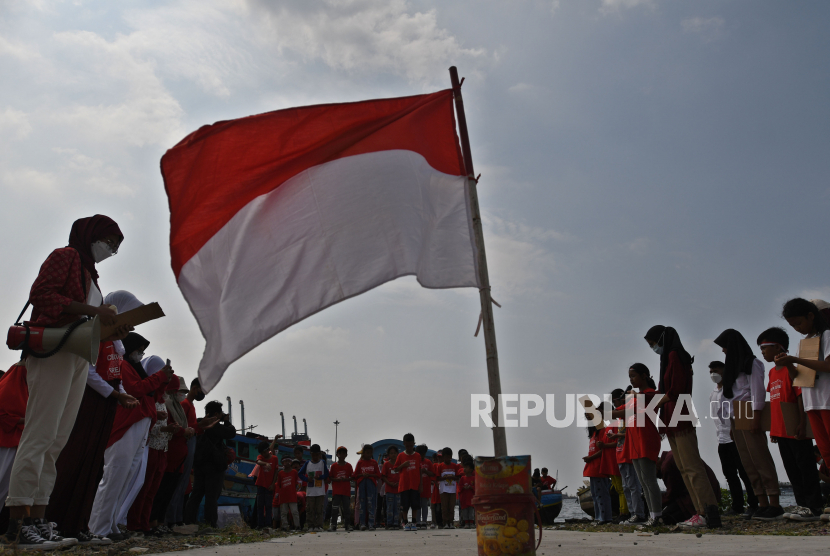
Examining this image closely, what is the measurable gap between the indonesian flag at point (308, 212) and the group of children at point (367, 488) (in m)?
8.99

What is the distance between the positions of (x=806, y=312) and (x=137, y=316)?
601 cm

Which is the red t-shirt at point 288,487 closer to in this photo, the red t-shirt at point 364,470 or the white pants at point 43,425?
the red t-shirt at point 364,470

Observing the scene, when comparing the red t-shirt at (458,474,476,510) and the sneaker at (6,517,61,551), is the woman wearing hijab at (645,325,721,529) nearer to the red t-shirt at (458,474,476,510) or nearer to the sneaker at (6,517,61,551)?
the sneaker at (6,517,61,551)

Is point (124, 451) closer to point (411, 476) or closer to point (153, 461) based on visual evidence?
point (153, 461)

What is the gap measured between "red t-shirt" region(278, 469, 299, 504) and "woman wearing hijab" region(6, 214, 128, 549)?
9375mm

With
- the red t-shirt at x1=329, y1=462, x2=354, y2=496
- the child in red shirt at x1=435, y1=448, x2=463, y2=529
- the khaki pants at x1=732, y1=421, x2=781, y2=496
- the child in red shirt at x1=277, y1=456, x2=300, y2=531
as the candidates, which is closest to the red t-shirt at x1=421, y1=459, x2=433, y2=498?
the child in red shirt at x1=435, y1=448, x2=463, y2=529

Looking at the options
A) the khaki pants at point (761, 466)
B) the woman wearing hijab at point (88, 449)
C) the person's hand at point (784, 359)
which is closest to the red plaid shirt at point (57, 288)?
the woman wearing hijab at point (88, 449)

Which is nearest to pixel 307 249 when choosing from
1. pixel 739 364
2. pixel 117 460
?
pixel 117 460

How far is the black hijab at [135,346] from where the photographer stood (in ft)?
23.3

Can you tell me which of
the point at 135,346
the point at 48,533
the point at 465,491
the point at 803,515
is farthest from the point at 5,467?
the point at 465,491

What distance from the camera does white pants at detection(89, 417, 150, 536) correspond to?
5.84 meters

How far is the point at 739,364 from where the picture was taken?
25.2 feet

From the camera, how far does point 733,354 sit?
7.70 metres

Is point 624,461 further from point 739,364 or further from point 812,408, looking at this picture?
point 812,408
